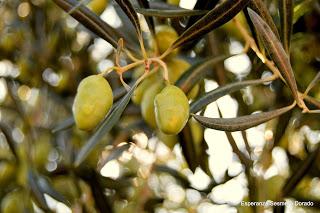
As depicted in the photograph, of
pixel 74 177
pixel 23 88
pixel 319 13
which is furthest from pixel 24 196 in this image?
pixel 319 13

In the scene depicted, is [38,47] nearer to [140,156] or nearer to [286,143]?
[140,156]

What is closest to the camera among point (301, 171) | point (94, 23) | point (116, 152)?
point (94, 23)

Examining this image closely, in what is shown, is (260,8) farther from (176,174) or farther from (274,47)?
(176,174)

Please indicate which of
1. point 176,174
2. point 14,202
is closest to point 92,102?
point 14,202

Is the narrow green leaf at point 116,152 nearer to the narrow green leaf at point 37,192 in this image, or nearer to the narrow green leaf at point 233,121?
the narrow green leaf at point 37,192

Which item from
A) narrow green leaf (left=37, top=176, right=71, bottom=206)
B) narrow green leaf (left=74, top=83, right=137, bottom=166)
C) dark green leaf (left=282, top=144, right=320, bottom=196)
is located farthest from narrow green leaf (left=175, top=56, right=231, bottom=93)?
narrow green leaf (left=37, top=176, right=71, bottom=206)

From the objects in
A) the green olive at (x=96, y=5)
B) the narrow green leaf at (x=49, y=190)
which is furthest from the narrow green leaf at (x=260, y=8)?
the narrow green leaf at (x=49, y=190)
